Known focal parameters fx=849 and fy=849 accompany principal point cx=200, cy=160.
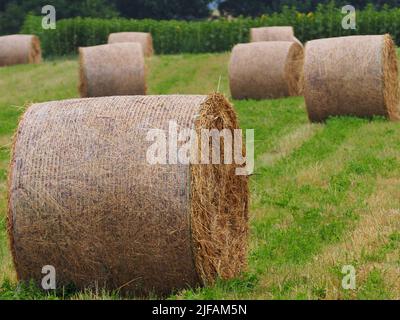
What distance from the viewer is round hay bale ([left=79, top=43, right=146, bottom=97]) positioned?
74.4ft

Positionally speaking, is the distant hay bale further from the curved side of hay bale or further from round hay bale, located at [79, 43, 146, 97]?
round hay bale, located at [79, 43, 146, 97]

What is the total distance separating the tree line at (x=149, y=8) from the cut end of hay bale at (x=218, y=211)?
151ft

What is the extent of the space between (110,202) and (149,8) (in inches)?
2092

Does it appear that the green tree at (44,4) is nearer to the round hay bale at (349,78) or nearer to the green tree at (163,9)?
the green tree at (163,9)

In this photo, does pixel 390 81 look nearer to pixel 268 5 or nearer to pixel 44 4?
pixel 44 4

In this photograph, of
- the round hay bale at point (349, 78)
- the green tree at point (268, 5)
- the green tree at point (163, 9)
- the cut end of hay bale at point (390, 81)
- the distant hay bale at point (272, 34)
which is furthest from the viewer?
the green tree at point (163, 9)

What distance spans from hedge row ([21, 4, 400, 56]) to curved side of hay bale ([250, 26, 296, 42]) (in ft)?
11.3

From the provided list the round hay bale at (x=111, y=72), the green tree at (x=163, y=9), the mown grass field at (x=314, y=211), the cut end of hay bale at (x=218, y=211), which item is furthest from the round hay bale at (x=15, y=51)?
the cut end of hay bale at (x=218, y=211)

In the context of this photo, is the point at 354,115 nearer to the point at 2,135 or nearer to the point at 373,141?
the point at 373,141

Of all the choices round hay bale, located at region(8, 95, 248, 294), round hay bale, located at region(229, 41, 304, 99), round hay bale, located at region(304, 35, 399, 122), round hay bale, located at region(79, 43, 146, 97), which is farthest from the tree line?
round hay bale, located at region(8, 95, 248, 294)

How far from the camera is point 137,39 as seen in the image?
119ft

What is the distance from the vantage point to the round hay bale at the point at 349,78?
16.6 meters

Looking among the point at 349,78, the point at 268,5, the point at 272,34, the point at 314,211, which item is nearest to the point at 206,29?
the point at 272,34

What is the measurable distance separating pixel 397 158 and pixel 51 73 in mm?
20371
